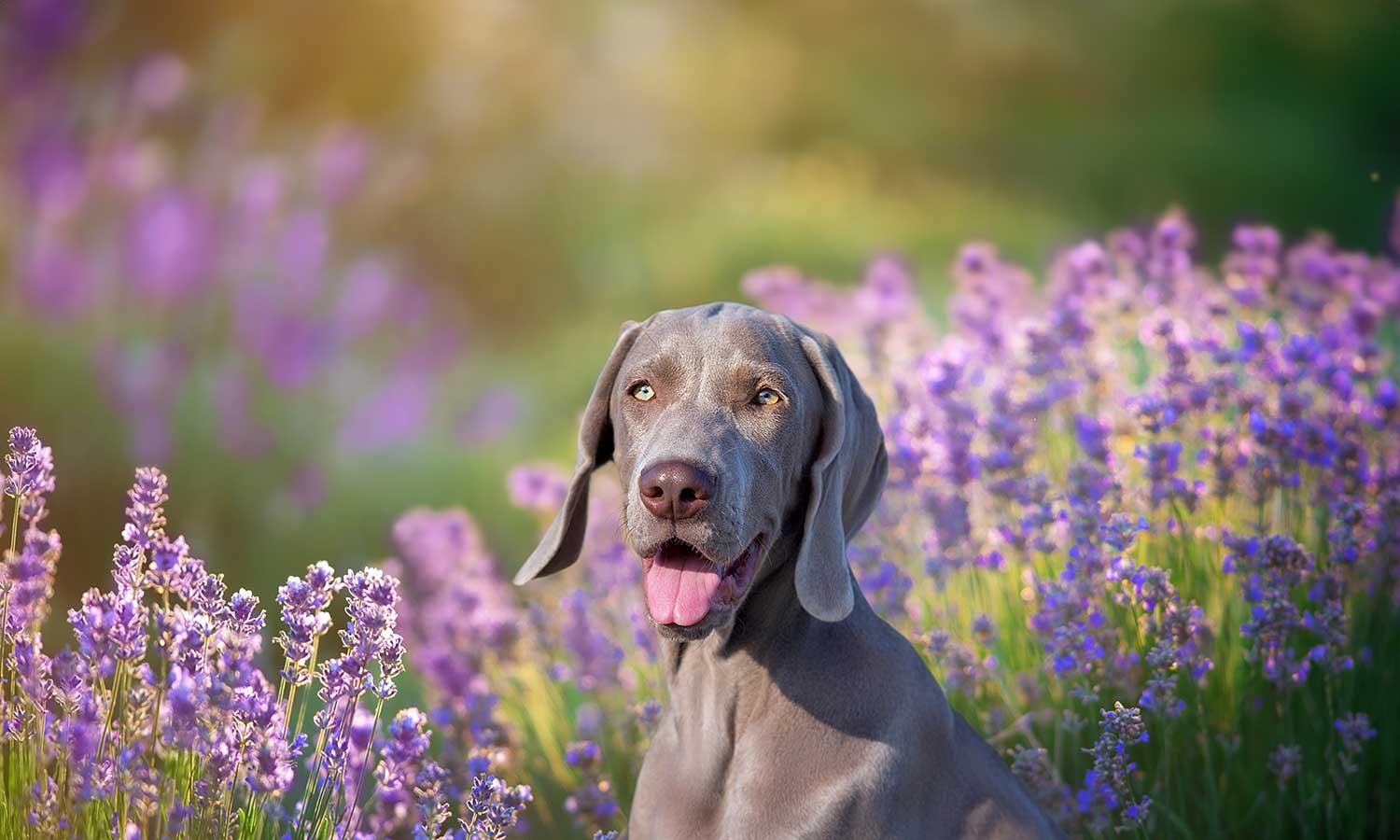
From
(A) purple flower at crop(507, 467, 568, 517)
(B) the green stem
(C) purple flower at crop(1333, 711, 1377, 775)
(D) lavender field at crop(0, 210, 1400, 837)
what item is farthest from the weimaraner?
(A) purple flower at crop(507, 467, 568, 517)

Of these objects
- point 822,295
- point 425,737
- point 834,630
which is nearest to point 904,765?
point 834,630

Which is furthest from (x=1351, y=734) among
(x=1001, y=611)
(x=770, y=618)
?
(x=770, y=618)

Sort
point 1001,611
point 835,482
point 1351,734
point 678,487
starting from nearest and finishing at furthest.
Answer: point 678,487 → point 835,482 → point 1351,734 → point 1001,611

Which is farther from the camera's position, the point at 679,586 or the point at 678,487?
the point at 679,586

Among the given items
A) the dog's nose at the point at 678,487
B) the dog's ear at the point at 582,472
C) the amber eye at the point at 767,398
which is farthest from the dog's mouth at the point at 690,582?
the dog's ear at the point at 582,472

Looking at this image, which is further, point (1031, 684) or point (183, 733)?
point (1031, 684)

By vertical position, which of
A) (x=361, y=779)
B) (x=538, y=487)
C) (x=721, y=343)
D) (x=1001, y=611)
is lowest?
(x=361, y=779)

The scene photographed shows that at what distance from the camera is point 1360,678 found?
4.58 metres

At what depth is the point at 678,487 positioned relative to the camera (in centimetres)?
292

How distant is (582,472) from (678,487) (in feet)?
2.01

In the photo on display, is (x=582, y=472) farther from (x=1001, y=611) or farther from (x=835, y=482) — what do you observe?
(x=1001, y=611)

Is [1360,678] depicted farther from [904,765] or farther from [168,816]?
[168,816]

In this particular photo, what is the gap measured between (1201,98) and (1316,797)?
850 centimetres

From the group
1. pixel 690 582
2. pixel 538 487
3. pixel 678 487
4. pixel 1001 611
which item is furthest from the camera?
pixel 538 487
